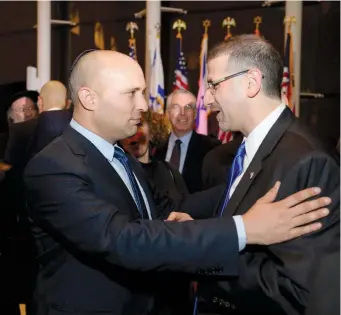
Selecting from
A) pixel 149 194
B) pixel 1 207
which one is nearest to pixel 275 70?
pixel 149 194

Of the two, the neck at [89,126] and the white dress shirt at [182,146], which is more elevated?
the neck at [89,126]

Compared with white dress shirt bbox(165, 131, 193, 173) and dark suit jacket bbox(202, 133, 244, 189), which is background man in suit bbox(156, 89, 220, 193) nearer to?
white dress shirt bbox(165, 131, 193, 173)

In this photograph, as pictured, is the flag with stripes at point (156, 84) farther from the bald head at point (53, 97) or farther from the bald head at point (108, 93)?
the bald head at point (108, 93)

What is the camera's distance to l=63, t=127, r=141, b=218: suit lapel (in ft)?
5.71

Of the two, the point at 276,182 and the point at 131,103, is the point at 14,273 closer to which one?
the point at 131,103

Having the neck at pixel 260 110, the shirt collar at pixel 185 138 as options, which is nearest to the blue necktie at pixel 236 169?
the neck at pixel 260 110

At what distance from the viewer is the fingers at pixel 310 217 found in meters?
1.49

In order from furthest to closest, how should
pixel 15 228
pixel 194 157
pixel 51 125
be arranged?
1. pixel 194 157
2. pixel 15 228
3. pixel 51 125

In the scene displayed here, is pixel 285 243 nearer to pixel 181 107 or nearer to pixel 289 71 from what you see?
pixel 181 107

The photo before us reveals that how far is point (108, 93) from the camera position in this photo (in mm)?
1780

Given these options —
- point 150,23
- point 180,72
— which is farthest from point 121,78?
point 150,23

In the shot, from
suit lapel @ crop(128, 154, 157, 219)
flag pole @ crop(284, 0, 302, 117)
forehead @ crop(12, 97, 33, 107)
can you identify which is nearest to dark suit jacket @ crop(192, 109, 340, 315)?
suit lapel @ crop(128, 154, 157, 219)

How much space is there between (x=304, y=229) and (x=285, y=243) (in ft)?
0.20

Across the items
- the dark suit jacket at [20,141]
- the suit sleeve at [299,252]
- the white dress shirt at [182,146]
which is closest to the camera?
the suit sleeve at [299,252]
